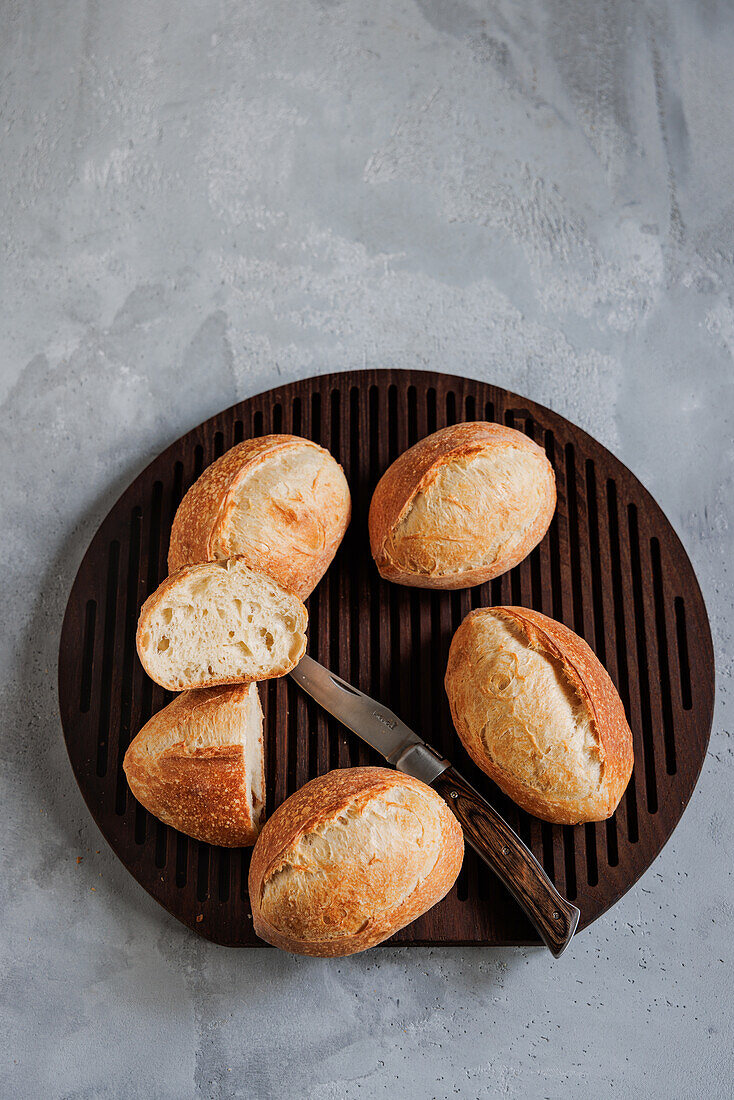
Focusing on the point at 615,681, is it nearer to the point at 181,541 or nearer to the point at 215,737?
the point at 215,737

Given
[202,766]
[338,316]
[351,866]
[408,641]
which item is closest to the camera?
[351,866]

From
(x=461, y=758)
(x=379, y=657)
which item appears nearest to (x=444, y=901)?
(x=461, y=758)

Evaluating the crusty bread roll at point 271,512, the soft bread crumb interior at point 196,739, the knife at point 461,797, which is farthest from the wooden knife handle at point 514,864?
the crusty bread roll at point 271,512

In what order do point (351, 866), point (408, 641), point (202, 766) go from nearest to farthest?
point (351, 866) → point (202, 766) → point (408, 641)

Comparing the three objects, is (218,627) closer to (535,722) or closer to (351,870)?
(351,870)

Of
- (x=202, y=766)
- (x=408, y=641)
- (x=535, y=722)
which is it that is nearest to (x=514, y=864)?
(x=535, y=722)

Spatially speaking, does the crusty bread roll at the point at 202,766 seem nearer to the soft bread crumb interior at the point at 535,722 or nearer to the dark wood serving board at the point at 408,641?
the dark wood serving board at the point at 408,641

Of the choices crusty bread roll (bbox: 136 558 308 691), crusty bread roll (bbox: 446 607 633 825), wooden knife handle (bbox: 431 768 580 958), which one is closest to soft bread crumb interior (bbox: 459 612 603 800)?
crusty bread roll (bbox: 446 607 633 825)
